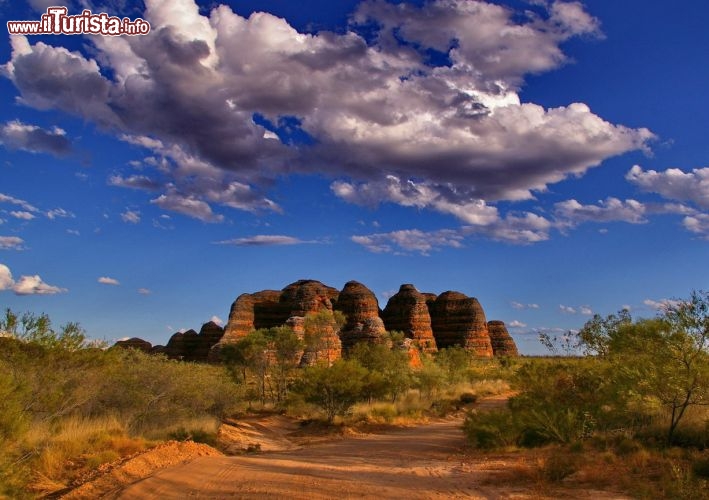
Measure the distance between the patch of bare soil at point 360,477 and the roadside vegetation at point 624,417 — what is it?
32.4 inches

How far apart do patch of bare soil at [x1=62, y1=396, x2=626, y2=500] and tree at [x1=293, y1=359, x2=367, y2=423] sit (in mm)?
7822

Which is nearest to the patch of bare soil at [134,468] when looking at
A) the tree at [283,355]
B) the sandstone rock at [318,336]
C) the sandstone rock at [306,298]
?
the tree at [283,355]

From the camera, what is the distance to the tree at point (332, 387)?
24656 mm

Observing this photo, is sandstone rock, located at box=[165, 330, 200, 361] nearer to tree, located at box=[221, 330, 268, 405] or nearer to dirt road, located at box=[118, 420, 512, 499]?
tree, located at box=[221, 330, 268, 405]

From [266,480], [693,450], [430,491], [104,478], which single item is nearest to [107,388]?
[104,478]

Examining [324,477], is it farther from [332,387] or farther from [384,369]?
[384,369]

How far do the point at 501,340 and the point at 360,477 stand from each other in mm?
87190

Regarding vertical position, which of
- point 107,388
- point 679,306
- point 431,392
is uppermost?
point 679,306

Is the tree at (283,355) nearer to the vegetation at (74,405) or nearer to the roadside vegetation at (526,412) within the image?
the roadside vegetation at (526,412)

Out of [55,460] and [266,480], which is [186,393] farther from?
[266,480]

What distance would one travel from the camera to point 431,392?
35.5 metres

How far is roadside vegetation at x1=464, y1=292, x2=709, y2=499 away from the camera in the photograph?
36.8 ft

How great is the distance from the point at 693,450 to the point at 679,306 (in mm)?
3556

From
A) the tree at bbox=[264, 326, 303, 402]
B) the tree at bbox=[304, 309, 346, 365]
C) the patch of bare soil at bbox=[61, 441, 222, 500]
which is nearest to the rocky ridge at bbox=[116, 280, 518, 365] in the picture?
the tree at bbox=[304, 309, 346, 365]
